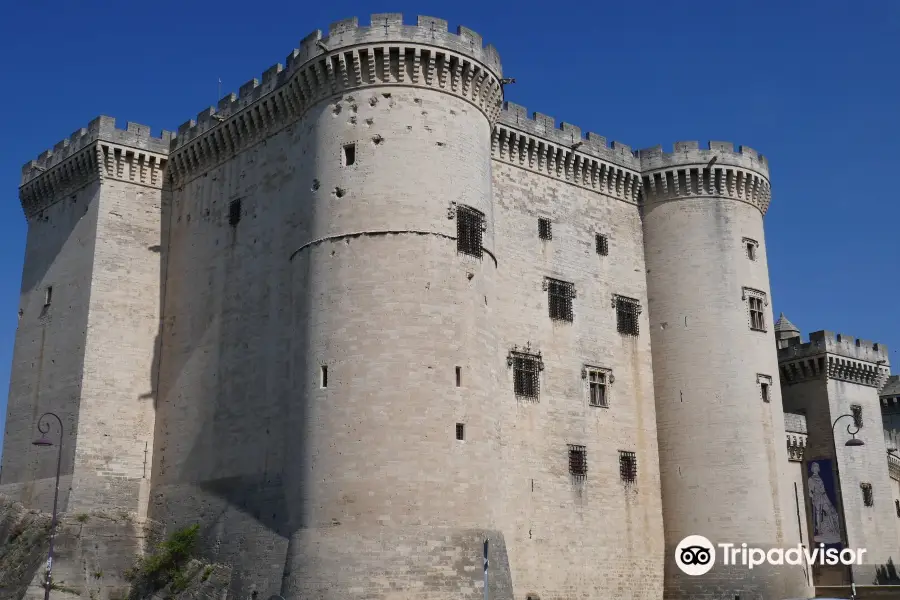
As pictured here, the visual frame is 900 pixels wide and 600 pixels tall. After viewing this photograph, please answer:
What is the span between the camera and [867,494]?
3972 centimetres

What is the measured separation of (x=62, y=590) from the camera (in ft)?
89.4

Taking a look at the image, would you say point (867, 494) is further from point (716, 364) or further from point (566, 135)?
point (566, 135)

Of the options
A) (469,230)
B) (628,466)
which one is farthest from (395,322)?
(628,466)

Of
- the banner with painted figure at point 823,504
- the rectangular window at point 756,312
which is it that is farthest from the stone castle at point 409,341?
the banner with painted figure at point 823,504

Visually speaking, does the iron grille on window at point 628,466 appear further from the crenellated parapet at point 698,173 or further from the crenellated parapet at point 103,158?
the crenellated parapet at point 103,158

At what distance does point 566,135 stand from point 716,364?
8.99 m

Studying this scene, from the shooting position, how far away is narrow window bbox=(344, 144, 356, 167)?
1050 inches

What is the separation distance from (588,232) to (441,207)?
844 centimetres

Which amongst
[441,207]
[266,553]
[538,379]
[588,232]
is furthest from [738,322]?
[266,553]

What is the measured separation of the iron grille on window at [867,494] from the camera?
3944 cm

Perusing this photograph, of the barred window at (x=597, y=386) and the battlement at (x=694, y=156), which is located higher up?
the battlement at (x=694, y=156)

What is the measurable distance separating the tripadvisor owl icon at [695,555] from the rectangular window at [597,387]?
494 centimetres

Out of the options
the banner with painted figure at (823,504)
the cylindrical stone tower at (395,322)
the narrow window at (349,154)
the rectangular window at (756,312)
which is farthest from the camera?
the banner with painted figure at (823,504)

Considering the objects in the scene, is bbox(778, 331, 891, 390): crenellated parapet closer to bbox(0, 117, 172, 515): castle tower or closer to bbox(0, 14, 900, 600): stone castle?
bbox(0, 14, 900, 600): stone castle
